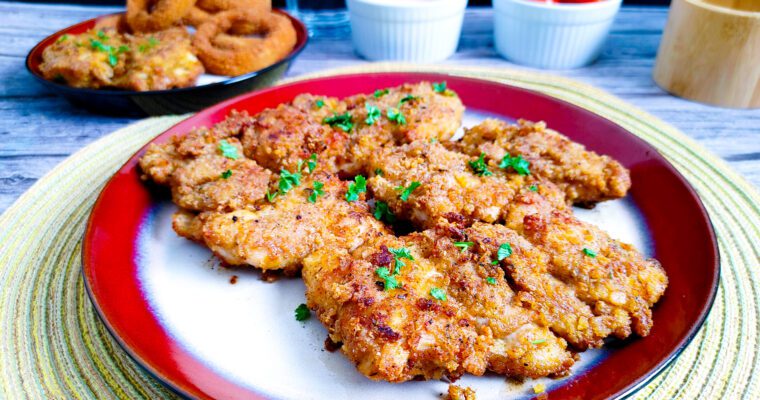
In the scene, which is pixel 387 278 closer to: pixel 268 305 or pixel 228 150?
pixel 268 305

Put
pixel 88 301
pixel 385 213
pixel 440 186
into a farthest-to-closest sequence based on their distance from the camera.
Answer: pixel 385 213, pixel 440 186, pixel 88 301

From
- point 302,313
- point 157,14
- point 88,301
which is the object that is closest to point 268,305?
point 302,313

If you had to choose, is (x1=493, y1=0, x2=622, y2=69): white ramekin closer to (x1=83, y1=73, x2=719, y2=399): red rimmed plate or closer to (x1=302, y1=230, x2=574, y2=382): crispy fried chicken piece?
(x1=83, y1=73, x2=719, y2=399): red rimmed plate

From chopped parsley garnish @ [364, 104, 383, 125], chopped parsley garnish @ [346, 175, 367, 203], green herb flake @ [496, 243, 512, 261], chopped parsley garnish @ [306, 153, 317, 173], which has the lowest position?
chopped parsley garnish @ [346, 175, 367, 203]

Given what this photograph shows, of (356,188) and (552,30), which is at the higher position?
(552,30)

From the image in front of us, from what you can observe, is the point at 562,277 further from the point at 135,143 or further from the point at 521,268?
the point at 135,143

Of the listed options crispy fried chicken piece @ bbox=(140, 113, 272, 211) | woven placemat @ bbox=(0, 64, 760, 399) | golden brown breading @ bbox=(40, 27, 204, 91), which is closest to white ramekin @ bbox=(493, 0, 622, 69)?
woven placemat @ bbox=(0, 64, 760, 399)

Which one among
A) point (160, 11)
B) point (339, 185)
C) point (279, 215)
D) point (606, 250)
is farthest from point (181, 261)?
point (160, 11)
